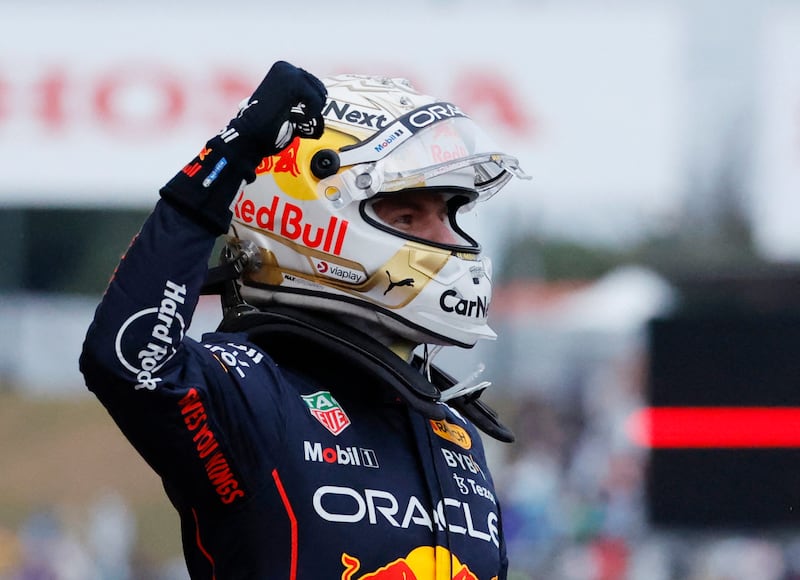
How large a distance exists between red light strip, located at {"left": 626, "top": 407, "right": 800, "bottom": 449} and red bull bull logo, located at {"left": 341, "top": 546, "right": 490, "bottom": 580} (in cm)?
344

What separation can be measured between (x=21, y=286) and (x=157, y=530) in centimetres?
248

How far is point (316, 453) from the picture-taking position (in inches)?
85.4

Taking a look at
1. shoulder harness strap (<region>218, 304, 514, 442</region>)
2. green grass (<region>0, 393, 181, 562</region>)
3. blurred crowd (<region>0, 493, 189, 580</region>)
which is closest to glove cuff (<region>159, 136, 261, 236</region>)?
shoulder harness strap (<region>218, 304, 514, 442</region>)

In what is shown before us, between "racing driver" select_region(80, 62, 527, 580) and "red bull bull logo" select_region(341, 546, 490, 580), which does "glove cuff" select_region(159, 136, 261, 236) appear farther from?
"red bull bull logo" select_region(341, 546, 490, 580)

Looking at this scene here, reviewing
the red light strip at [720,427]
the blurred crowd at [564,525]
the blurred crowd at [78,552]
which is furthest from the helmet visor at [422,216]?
the blurred crowd at [78,552]

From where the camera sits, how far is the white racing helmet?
238cm

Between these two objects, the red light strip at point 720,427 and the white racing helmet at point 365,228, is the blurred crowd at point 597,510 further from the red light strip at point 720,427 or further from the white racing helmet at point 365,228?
the white racing helmet at point 365,228

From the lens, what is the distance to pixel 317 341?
2.29m

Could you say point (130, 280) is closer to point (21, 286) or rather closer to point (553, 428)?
point (553, 428)

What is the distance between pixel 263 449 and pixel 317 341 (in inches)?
10.4

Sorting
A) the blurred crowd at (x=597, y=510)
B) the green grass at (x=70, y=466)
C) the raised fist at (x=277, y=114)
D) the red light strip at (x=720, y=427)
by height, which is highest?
the raised fist at (x=277, y=114)

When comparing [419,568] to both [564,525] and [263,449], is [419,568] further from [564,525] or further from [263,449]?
[564,525]

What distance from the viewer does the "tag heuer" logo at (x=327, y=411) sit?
7.31 feet

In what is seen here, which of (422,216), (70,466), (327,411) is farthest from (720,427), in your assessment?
(70,466)
